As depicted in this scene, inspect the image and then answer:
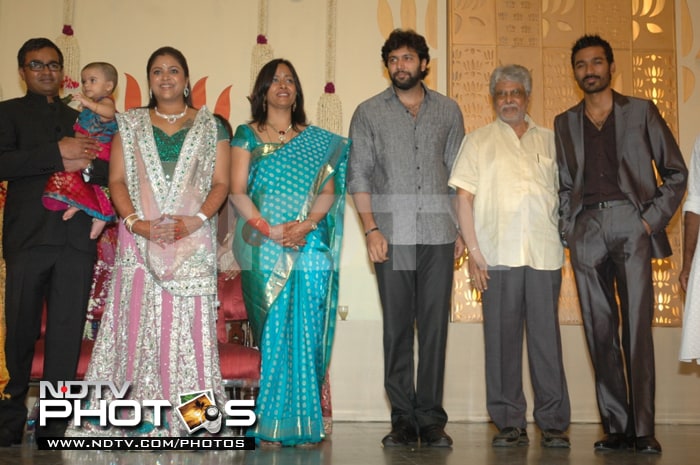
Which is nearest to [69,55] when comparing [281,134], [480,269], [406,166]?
[281,134]

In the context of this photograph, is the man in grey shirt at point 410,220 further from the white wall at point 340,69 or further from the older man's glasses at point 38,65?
the older man's glasses at point 38,65

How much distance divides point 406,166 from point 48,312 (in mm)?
1834

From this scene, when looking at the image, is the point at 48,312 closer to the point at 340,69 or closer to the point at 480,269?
the point at 480,269

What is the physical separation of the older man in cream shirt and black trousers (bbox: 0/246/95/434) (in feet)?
6.22

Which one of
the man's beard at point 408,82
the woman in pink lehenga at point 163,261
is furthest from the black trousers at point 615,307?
the woman in pink lehenga at point 163,261

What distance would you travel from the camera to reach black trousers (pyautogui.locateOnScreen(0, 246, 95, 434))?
3.82 metres

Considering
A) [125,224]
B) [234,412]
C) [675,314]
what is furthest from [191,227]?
[675,314]

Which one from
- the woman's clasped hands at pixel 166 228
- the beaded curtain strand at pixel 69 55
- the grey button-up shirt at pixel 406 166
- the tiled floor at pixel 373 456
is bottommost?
the tiled floor at pixel 373 456

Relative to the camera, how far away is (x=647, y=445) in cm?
378

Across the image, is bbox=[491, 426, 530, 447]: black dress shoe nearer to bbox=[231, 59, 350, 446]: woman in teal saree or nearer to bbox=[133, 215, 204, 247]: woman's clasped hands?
bbox=[231, 59, 350, 446]: woman in teal saree

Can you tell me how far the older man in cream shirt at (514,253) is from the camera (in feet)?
13.1

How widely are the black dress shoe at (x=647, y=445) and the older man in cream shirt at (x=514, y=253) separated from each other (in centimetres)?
32

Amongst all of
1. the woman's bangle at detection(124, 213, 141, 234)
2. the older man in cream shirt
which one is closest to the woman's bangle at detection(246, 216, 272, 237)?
the woman's bangle at detection(124, 213, 141, 234)

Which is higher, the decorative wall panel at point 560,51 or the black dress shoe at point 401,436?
the decorative wall panel at point 560,51
